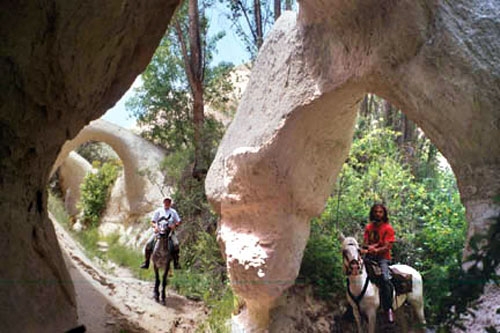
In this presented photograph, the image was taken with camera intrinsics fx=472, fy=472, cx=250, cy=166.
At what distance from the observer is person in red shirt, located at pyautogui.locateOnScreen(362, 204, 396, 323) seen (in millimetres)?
4555

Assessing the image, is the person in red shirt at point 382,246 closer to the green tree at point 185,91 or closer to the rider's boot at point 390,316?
the rider's boot at point 390,316

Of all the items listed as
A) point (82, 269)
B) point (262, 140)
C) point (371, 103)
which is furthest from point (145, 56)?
point (371, 103)

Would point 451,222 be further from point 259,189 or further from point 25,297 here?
point 25,297

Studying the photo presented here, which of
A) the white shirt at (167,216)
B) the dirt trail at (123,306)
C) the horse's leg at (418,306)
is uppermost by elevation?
the white shirt at (167,216)

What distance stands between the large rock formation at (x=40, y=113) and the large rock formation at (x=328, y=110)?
1953 mm

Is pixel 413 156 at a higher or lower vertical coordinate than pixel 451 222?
higher

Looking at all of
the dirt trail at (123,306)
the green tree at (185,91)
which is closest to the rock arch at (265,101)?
the dirt trail at (123,306)

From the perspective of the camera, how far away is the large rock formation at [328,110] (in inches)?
123

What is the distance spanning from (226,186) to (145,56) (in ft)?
7.08

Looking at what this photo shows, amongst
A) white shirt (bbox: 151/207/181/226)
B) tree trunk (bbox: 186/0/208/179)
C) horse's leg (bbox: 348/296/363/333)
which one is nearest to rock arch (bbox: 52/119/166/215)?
tree trunk (bbox: 186/0/208/179)

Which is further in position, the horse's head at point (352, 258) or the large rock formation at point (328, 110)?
the horse's head at point (352, 258)

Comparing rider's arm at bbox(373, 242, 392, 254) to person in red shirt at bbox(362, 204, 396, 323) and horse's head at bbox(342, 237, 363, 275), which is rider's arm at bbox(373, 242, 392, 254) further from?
horse's head at bbox(342, 237, 363, 275)

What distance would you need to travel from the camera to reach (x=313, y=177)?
5.13 meters

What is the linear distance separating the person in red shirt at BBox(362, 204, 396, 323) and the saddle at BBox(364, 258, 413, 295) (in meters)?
0.05
